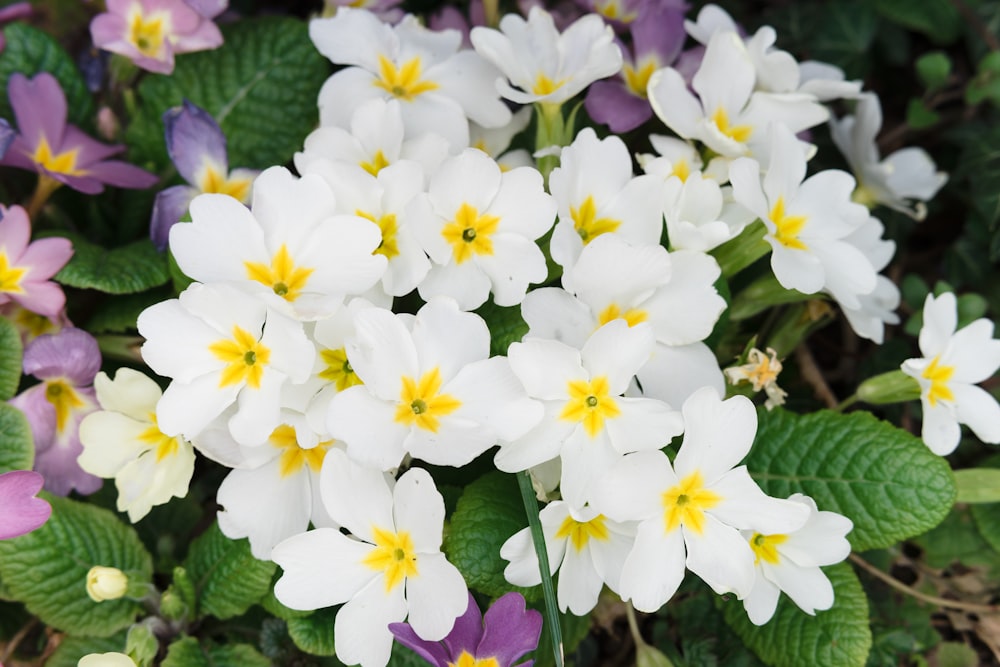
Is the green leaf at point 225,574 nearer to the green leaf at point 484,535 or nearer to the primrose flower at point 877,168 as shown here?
the green leaf at point 484,535

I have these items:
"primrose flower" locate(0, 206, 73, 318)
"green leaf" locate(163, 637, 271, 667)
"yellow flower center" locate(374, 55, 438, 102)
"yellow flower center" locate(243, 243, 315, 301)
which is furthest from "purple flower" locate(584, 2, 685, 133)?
"green leaf" locate(163, 637, 271, 667)

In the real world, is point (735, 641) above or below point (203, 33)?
below

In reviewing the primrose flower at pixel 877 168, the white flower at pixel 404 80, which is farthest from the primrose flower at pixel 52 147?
the primrose flower at pixel 877 168

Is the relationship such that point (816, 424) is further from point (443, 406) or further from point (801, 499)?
point (443, 406)

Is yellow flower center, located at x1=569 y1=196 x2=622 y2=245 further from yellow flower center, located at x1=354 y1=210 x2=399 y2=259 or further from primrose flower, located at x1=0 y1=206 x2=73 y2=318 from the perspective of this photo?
primrose flower, located at x1=0 y1=206 x2=73 y2=318

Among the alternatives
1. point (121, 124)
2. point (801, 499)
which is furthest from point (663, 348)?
point (121, 124)
